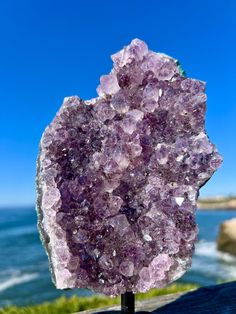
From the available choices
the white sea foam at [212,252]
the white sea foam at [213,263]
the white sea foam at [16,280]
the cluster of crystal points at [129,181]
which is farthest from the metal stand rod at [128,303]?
the white sea foam at [212,252]

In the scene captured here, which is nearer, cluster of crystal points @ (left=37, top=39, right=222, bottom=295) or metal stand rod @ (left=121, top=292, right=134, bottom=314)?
cluster of crystal points @ (left=37, top=39, right=222, bottom=295)

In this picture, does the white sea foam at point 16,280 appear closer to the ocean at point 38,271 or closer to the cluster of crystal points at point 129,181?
the ocean at point 38,271

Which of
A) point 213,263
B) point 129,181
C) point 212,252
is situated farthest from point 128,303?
point 212,252

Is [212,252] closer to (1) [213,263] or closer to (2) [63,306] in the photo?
(1) [213,263]

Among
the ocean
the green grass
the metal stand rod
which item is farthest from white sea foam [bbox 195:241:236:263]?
the metal stand rod

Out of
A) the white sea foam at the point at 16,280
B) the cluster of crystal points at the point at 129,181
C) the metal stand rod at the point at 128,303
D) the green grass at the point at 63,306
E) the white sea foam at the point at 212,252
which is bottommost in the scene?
the metal stand rod at the point at 128,303

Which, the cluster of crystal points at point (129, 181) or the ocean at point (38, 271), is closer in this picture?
the cluster of crystal points at point (129, 181)

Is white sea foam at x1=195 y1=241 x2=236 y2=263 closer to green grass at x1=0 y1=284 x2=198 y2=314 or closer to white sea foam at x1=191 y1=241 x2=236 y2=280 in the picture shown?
white sea foam at x1=191 y1=241 x2=236 y2=280

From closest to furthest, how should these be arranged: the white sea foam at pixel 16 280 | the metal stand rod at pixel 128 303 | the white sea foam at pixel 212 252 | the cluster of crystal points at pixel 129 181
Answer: the cluster of crystal points at pixel 129 181
the metal stand rod at pixel 128 303
the white sea foam at pixel 16 280
the white sea foam at pixel 212 252
